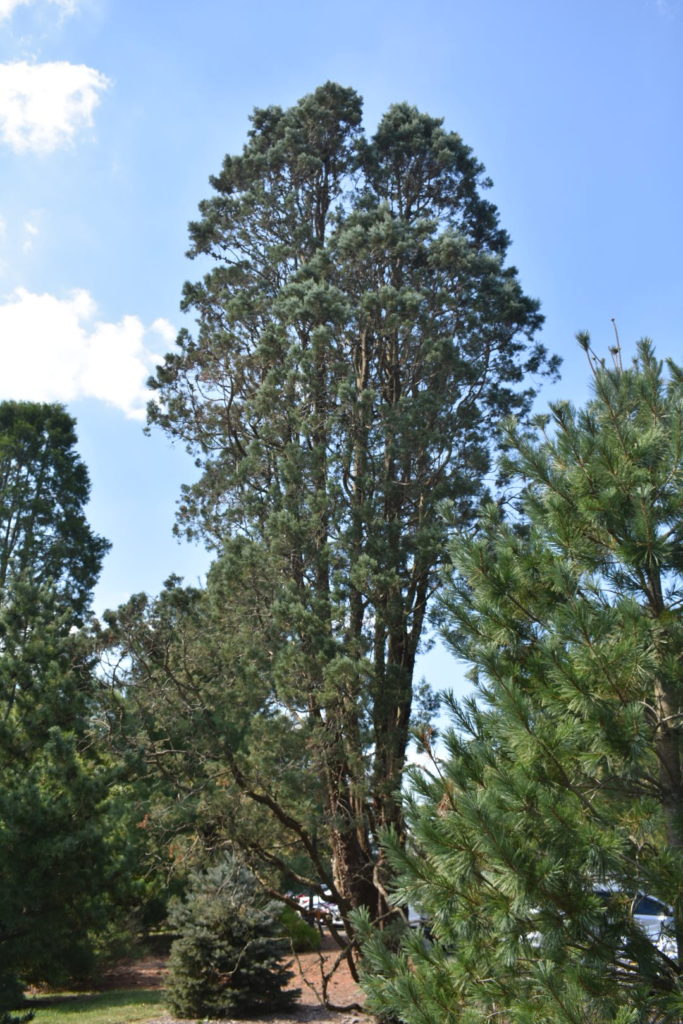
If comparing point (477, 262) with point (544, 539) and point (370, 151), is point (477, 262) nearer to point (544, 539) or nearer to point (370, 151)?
point (370, 151)

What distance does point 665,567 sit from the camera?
414 cm

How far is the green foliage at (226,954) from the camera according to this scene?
11.0 meters

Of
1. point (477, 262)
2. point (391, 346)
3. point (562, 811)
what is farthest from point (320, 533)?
point (562, 811)

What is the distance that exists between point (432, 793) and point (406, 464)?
7547 mm

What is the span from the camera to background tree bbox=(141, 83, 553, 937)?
32.4ft

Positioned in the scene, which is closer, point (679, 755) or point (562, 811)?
point (562, 811)

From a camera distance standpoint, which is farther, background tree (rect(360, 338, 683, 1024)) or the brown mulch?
the brown mulch

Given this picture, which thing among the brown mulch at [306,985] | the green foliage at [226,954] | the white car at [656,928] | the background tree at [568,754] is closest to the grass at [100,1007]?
the brown mulch at [306,985]

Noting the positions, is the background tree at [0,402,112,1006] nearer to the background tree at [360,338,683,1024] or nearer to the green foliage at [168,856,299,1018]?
the green foliage at [168,856,299,1018]

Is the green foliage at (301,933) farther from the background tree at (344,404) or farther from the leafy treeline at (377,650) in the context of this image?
the background tree at (344,404)

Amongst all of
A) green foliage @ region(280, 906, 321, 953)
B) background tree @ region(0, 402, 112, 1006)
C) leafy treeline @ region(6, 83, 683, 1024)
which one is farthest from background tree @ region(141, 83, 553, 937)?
green foliage @ region(280, 906, 321, 953)

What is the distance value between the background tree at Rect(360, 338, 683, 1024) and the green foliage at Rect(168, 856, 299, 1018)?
739cm

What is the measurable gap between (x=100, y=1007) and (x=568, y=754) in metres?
10.9

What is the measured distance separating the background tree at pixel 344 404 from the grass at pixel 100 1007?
Answer: 327cm
